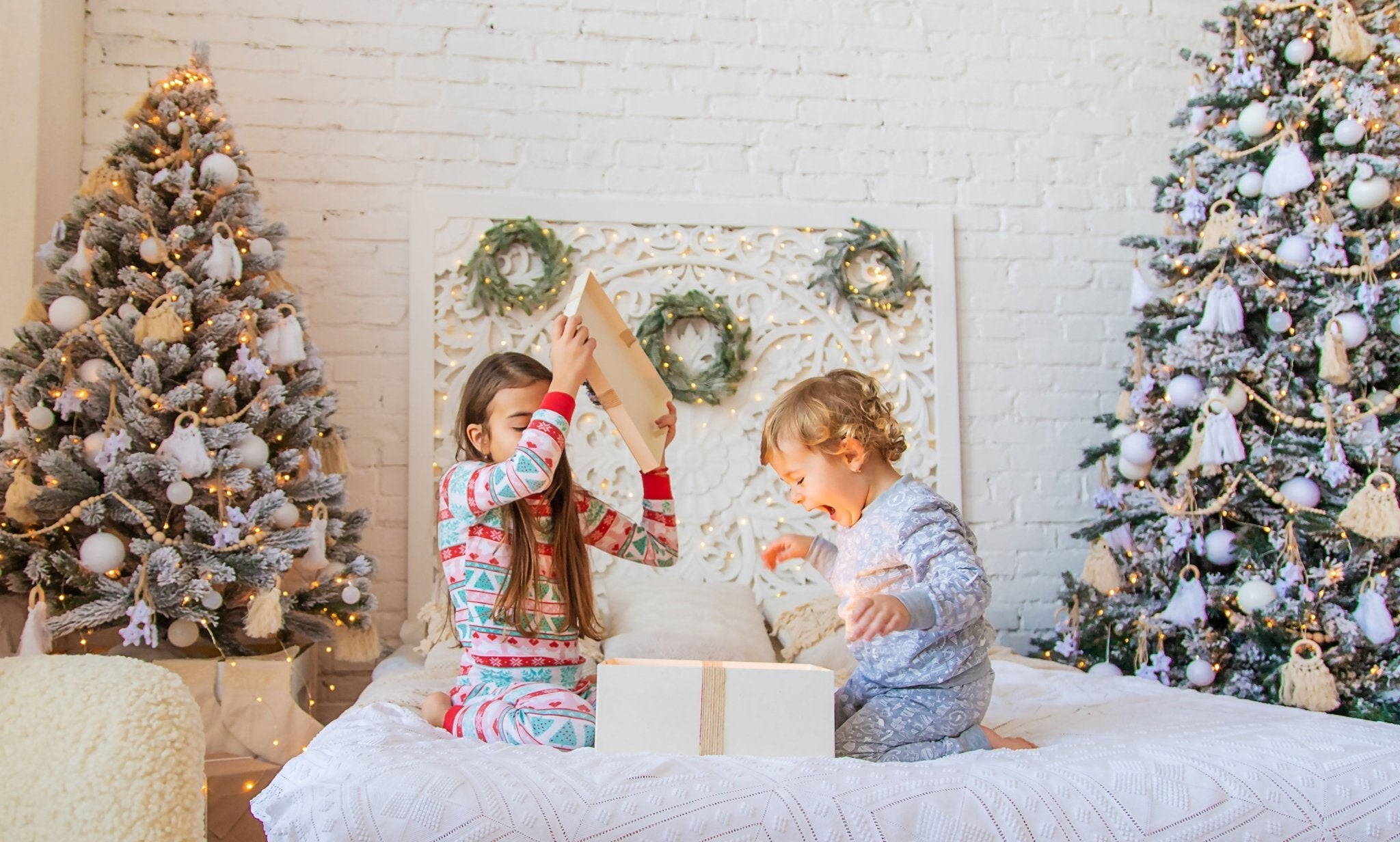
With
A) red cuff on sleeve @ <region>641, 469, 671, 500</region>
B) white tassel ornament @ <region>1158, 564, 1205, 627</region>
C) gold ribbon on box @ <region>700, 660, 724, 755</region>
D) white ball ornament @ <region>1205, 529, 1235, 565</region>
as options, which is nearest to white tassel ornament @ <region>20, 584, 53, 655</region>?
red cuff on sleeve @ <region>641, 469, 671, 500</region>

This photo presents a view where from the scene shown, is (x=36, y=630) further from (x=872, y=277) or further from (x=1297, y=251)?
(x=1297, y=251)

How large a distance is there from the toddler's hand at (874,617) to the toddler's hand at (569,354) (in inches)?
24.9

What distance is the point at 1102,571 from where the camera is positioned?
292cm

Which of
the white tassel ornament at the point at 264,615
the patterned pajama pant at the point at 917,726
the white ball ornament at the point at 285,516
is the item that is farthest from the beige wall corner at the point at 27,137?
the patterned pajama pant at the point at 917,726

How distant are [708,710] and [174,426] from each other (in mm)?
1570

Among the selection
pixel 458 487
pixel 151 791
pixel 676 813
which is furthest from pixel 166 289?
pixel 676 813

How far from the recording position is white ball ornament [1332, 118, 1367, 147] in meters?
2.72

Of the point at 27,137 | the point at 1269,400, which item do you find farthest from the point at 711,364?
the point at 27,137

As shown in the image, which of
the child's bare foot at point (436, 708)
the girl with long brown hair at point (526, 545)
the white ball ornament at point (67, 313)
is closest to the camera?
the girl with long brown hair at point (526, 545)

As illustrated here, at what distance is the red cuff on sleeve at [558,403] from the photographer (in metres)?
1.81

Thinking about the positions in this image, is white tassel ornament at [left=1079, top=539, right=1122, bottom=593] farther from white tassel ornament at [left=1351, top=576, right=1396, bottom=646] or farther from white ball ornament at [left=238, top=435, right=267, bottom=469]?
white ball ornament at [left=238, top=435, right=267, bottom=469]

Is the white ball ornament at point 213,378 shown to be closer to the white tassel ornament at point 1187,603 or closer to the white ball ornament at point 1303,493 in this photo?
the white tassel ornament at point 1187,603

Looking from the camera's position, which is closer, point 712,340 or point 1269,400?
point 1269,400

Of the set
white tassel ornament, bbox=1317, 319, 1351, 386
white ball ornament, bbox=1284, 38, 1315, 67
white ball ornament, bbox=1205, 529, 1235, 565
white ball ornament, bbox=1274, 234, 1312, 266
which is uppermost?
white ball ornament, bbox=1284, 38, 1315, 67
